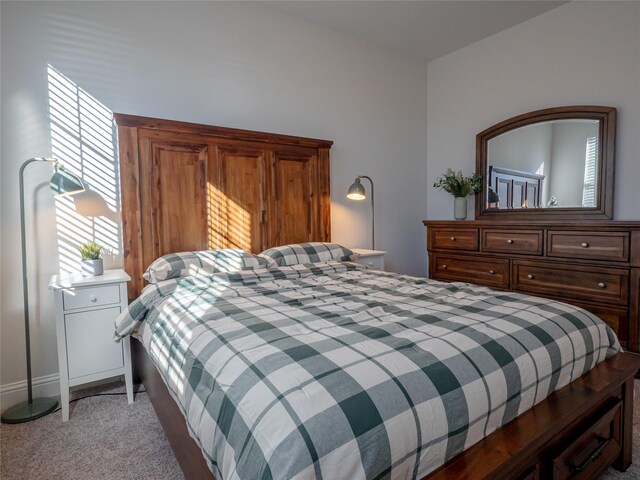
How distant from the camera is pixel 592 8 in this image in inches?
114

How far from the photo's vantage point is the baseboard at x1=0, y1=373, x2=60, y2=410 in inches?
85.0

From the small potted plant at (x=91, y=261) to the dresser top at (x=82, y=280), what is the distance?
39 millimetres

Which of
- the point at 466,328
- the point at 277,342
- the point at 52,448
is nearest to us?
the point at 277,342

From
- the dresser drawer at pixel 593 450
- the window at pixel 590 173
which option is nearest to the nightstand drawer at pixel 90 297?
the dresser drawer at pixel 593 450

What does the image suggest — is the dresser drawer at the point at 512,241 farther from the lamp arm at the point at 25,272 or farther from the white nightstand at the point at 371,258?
the lamp arm at the point at 25,272

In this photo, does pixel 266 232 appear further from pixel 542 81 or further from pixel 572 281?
pixel 542 81

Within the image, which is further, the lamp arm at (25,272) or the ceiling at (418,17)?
the ceiling at (418,17)

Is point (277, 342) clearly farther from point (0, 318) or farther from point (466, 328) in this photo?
point (0, 318)

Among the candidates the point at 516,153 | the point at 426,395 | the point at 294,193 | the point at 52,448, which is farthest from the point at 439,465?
the point at 516,153

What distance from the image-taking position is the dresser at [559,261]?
7.96 feet

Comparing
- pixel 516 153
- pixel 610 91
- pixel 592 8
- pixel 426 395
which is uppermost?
pixel 592 8

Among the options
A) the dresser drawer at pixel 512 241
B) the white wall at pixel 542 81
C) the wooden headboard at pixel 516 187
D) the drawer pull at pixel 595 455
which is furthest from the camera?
→ the wooden headboard at pixel 516 187

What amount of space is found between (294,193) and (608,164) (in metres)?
2.48

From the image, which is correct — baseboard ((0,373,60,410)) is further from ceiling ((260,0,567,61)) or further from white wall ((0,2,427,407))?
ceiling ((260,0,567,61))
